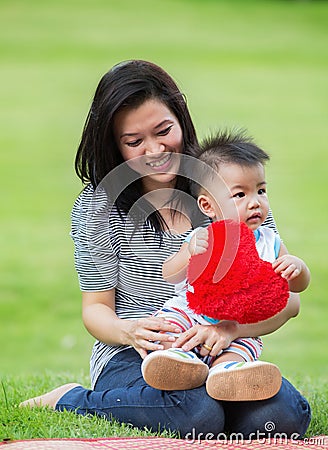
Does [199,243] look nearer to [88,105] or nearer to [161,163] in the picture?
[161,163]

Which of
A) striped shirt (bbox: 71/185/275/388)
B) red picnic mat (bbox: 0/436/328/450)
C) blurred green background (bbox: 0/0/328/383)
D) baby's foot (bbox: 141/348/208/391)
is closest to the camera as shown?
red picnic mat (bbox: 0/436/328/450)

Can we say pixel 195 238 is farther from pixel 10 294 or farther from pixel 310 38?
pixel 310 38

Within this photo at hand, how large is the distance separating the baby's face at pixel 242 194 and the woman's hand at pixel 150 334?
1.20 feet

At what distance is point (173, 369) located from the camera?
2.51 m

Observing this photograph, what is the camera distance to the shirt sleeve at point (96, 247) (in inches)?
115

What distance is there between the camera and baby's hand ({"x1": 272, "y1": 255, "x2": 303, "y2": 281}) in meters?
2.55

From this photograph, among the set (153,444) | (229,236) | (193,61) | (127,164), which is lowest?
(153,444)

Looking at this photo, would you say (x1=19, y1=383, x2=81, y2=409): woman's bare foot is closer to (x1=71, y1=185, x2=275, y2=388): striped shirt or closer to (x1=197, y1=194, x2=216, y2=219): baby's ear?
(x1=71, y1=185, x2=275, y2=388): striped shirt

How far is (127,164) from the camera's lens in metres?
2.86

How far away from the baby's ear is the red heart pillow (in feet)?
0.45

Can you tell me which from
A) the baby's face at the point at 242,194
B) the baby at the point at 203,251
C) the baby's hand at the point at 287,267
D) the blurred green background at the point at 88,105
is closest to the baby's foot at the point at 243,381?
the baby at the point at 203,251

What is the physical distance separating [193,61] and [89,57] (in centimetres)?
212

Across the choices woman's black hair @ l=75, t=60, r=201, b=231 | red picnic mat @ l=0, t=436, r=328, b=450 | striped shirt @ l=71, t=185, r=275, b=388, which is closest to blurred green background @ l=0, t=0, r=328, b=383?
woman's black hair @ l=75, t=60, r=201, b=231

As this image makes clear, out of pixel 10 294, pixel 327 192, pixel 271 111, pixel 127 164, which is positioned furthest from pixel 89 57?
pixel 127 164
